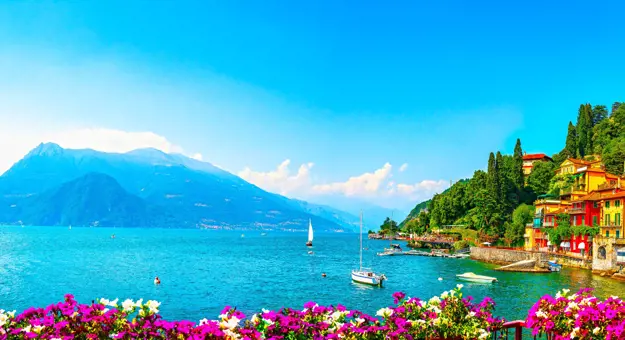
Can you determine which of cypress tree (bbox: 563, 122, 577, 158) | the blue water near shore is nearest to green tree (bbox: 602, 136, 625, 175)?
cypress tree (bbox: 563, 122, 577, 158)

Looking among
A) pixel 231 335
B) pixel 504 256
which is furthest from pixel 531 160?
pixel 231 335

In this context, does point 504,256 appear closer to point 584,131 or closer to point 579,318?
point 584,131

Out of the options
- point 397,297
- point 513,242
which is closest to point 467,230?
point 513,242

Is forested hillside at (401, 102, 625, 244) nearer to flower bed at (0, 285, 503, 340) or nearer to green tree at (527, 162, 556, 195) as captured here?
green tree at (527, 162, 556, 195)

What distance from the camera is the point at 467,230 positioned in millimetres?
111375

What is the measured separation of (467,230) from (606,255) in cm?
5364

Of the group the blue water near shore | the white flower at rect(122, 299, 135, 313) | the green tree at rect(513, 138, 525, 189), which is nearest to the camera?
the white flower at rect(122, 299, 135, 313)

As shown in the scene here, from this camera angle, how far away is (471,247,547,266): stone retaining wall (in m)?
66.4

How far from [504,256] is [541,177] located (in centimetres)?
3841

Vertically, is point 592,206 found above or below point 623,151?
below

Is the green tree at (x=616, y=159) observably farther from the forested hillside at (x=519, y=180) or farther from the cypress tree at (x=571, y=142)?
the cypress tree at (x=571, y=142)

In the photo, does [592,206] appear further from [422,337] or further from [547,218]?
[422,337]

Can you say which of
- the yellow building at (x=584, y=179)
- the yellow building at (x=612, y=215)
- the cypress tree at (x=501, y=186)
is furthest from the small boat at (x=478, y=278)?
the cypress tree at (x=501, y=186)

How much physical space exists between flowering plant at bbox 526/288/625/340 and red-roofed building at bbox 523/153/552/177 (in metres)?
120
